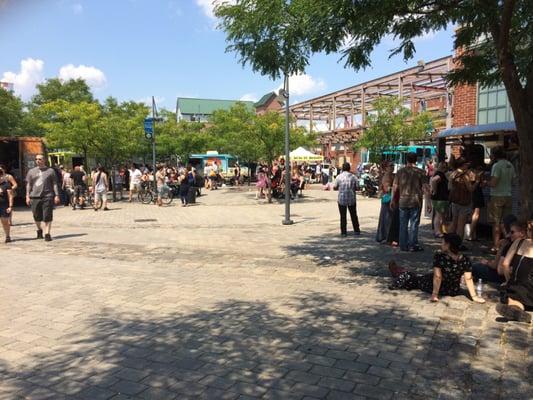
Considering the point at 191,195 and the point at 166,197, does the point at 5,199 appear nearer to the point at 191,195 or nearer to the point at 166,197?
the point at 191,195

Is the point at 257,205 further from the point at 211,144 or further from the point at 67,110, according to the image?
the point at 211,144

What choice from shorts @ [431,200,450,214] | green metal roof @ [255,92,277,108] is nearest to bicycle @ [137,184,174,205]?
shorts @ [431,200,450,214]

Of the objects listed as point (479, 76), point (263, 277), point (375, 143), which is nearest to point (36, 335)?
point (263, 277)

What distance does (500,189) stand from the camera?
8711 mm

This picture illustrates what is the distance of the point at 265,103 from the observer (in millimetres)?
96875

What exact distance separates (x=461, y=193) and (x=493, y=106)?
372 inches

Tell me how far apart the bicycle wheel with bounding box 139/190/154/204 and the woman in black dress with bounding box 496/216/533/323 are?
17.6m

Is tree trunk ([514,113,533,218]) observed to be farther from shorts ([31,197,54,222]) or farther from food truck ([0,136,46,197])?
food truck ([0,136,46,197])

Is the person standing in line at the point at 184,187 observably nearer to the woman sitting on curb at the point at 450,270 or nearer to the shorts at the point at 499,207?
the shorts at the point at 499,207

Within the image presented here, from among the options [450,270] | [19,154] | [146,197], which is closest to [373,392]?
[450,270]

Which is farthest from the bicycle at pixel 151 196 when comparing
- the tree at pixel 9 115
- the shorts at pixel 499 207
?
the tree at pixel 9 115

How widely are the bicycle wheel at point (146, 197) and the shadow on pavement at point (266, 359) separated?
53.5ft

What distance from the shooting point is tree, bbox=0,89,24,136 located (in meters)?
34.5

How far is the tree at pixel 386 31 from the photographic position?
568 centimetres
